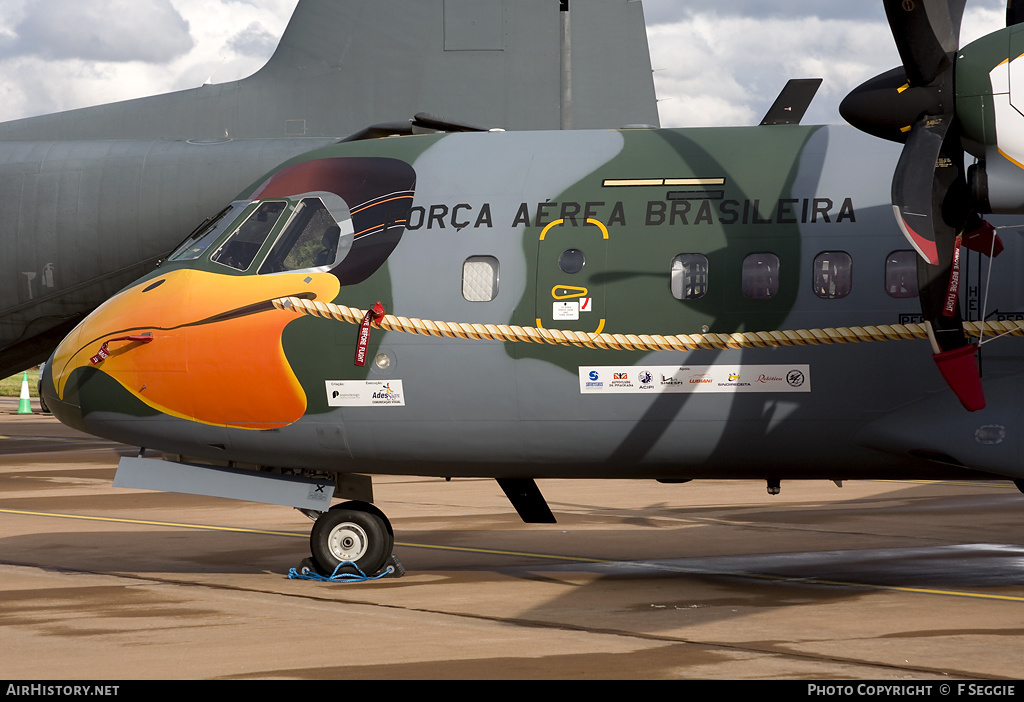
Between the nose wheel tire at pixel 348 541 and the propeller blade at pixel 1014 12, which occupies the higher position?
the propeller blade at pixel 1014 12

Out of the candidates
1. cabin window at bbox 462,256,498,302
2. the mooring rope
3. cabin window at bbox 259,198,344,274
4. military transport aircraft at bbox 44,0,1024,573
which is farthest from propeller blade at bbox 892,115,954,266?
cabin window at bbox 259,198,344,274

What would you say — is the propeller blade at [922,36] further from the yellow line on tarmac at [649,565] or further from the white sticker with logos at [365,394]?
the white sticker with logos at [365,394]

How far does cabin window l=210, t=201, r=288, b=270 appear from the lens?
1246 cm

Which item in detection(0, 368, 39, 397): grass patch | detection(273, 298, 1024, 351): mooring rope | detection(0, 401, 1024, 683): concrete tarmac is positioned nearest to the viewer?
detection(0, 401, 1024, 683): concrete tarmac

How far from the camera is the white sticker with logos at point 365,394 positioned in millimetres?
12078

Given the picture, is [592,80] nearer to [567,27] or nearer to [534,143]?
[567,27]

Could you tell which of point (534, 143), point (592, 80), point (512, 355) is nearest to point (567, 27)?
point (592, 80)

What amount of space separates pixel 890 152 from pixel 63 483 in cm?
1708

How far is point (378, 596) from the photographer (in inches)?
465

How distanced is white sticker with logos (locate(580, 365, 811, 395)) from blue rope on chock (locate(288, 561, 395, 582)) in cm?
301

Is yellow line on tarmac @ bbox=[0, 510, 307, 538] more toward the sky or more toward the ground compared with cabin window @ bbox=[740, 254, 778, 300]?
more toward the ground

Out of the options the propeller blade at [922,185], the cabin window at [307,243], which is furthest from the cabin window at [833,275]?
the cabin window at [307,243]

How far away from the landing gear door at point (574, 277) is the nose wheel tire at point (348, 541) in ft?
9.37

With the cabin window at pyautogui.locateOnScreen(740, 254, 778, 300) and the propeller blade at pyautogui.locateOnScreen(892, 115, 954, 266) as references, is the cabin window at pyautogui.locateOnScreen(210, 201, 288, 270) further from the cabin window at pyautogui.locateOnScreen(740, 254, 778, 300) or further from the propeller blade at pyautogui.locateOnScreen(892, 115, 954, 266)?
the propeller blade at pyautogui.locateOnScreen(892, 115, 954, 266)
